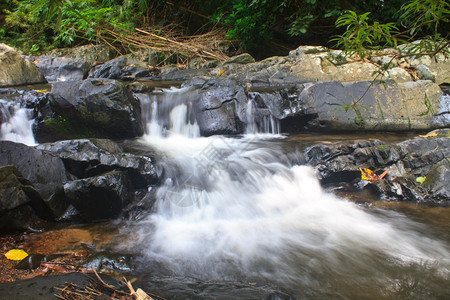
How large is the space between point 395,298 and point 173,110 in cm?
486

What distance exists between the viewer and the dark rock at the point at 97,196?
3.61 m

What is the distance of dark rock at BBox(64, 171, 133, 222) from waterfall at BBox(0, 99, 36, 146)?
92.7 inches

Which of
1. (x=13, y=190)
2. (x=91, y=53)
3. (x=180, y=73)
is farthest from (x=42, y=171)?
(x=91, y=53)

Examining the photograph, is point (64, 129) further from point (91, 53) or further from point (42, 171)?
point (91, 53)

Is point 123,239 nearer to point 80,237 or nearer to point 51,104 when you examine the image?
point 80,237

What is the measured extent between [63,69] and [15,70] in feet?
4.48

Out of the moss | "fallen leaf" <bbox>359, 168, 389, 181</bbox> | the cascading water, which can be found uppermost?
the moss

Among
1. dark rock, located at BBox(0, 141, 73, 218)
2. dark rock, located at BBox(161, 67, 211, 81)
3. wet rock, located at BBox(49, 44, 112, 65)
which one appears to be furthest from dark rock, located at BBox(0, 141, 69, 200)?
wet rock, located at BBox(49, 44, 112, 65)

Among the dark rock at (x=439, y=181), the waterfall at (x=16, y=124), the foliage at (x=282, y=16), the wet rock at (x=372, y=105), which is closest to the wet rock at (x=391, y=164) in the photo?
the dark rock at (x=439, y=181)

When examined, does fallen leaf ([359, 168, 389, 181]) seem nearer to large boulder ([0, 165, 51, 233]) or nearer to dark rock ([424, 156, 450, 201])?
dark rock ([424, 156, 450, 201])

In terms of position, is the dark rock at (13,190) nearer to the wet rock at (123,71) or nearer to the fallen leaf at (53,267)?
the fallen leaf at (53,267)

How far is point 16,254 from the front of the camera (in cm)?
284

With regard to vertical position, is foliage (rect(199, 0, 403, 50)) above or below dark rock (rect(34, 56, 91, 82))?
above

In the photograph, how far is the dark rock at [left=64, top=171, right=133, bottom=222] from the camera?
3609mm
